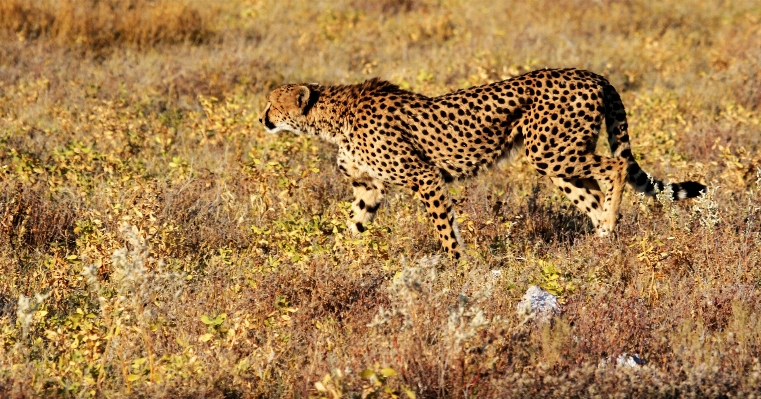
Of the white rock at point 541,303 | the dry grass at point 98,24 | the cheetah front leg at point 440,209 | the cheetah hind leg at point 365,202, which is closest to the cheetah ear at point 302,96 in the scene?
the cheetah hind leg at point 365,202

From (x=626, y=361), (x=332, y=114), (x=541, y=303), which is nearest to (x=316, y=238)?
(x=332, y=114)

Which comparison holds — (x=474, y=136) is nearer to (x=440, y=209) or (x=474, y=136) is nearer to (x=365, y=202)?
(x=440, y=209)

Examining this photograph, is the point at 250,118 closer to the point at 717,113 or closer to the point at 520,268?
the point at 520,268

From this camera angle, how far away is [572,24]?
39.4ft

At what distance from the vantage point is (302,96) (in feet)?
20.1

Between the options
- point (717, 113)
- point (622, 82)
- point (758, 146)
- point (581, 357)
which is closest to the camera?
point (581, 357)

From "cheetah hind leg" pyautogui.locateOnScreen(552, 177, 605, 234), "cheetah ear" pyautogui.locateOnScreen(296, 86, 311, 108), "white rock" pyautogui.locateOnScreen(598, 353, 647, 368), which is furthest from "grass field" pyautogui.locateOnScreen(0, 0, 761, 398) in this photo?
"cheetah ear" pyautogui.locateOnScreen(296, 86, 311, 108)

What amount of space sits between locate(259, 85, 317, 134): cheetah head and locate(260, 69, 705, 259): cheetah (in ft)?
0.17

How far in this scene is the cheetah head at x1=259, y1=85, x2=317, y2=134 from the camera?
615 centimetres

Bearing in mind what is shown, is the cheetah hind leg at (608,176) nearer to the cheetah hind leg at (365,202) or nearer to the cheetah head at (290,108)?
the cheetah hind leg at (365,202)

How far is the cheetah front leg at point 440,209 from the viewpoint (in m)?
5.66

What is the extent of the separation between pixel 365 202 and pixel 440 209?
0.63 metres

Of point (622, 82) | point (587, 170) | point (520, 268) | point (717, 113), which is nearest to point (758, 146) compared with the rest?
point (717, 113)

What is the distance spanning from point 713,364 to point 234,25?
8.78 m
